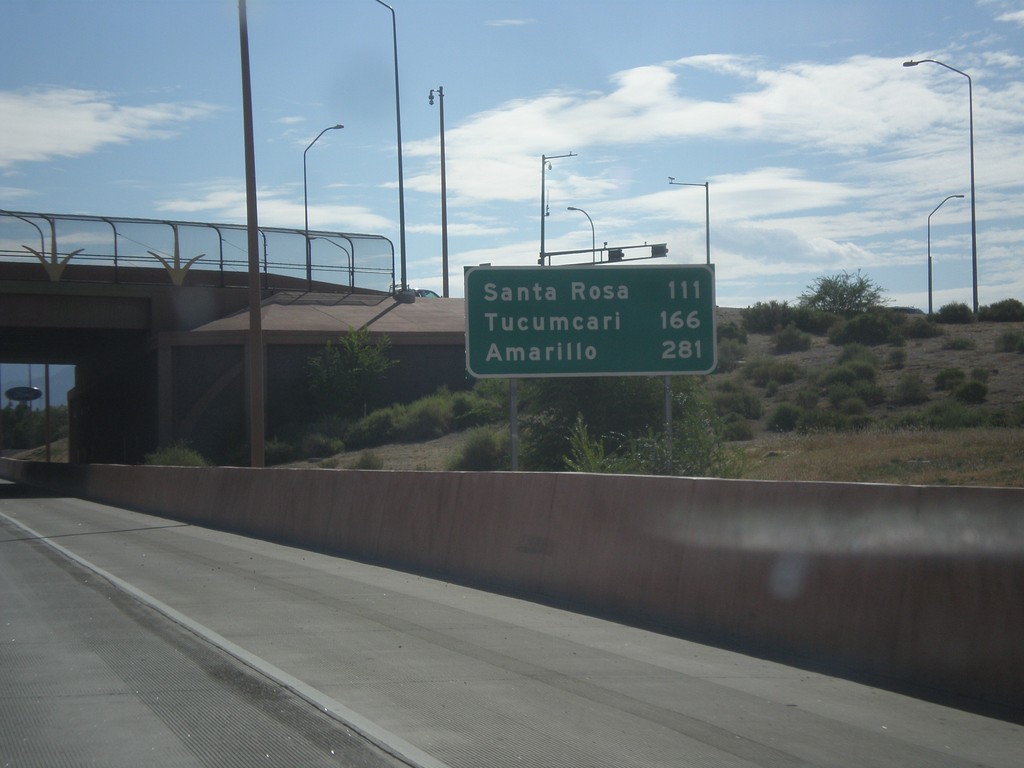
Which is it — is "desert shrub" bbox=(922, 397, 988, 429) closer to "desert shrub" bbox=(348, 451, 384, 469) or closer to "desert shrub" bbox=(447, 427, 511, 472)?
"desert shrub" bbox=(447, 427, 511, 472)

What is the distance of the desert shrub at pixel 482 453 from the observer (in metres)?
Result: 36.5

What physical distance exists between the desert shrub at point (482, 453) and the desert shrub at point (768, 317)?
1160 inches

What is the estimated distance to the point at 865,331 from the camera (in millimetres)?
54219

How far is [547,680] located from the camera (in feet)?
26.8

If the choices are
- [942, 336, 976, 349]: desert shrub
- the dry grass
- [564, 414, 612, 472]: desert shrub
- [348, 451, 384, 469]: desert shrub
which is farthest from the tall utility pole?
[942, 336, 976, 349]: desert shrub

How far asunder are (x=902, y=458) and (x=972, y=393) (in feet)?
46.6

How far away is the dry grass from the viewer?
2156cm

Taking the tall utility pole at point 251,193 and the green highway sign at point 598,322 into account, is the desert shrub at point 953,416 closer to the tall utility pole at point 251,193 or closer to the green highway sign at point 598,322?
the green highway sign at point 598,322

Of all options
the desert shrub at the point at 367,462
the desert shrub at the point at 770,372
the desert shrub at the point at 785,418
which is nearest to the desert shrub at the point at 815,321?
the desert shrub at the point at 770,372

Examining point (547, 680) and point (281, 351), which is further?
point (281, 351)

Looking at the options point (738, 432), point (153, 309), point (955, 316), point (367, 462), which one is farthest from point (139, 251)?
point (955, 316)

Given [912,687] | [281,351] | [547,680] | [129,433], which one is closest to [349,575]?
[547,680]

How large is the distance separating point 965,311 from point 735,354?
47.0 ft

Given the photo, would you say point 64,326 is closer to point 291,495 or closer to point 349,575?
point 291,495
